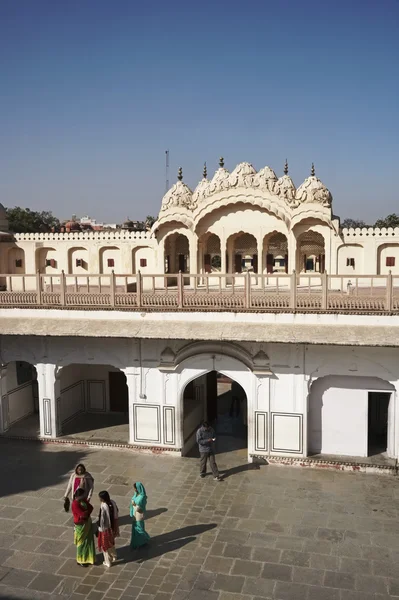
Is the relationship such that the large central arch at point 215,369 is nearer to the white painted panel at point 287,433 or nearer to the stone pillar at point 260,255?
the white painted panel at point 287,433

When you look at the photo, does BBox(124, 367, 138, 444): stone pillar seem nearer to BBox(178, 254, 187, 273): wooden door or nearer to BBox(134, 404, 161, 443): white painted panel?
BBox(134, 404, 161, 443): white painted panel

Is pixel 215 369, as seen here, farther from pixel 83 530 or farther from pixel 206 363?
pixel 83 530

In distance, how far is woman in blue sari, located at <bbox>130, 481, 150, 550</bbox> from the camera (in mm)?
8625

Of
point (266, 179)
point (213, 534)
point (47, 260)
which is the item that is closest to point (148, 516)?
point (213, 534)

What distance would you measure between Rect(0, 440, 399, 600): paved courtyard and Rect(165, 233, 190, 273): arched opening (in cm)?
1030

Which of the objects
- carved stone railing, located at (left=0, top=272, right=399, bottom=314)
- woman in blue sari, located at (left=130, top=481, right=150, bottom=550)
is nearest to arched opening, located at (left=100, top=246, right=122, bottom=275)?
carved stone railing, located at (left=0, top=272, right=399, bottom=314)

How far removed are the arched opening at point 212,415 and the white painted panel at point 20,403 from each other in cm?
A: 464

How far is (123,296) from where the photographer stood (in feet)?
42.2

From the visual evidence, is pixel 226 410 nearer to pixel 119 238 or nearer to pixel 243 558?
pixel 243 558

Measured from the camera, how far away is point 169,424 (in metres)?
12.9

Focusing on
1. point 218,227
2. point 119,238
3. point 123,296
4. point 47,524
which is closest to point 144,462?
point 47,524

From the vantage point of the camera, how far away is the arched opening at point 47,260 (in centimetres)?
2645

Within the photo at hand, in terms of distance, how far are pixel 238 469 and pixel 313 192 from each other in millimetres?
10232

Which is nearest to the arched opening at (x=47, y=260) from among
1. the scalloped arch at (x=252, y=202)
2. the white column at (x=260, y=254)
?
the scalloped arch at (x=252, y=202)
